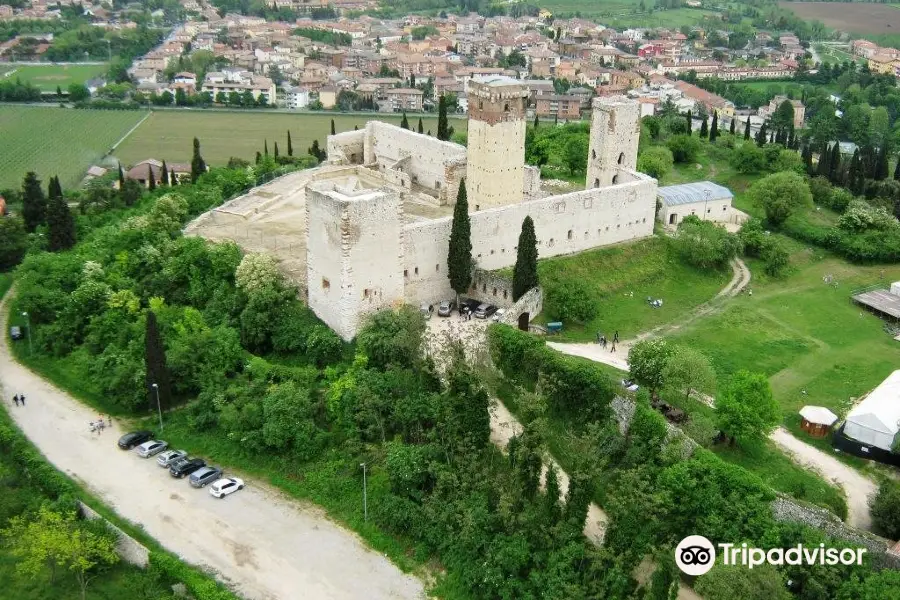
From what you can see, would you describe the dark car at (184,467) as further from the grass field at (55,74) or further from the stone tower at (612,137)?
the grass field at (55,74)

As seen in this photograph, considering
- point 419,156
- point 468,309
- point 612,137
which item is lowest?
point 468,309

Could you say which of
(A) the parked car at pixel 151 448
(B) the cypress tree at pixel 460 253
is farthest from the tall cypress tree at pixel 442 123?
(A) the parked car at pixel 151 448

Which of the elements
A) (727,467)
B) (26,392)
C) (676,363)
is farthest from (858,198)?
(26,392)

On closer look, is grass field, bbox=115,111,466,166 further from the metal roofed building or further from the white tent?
the white tent

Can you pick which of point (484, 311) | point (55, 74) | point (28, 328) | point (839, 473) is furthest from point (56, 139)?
point (839, 473)

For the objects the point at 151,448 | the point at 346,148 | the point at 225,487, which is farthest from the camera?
the point at 346,148

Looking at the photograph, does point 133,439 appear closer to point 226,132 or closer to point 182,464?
point 182,464
